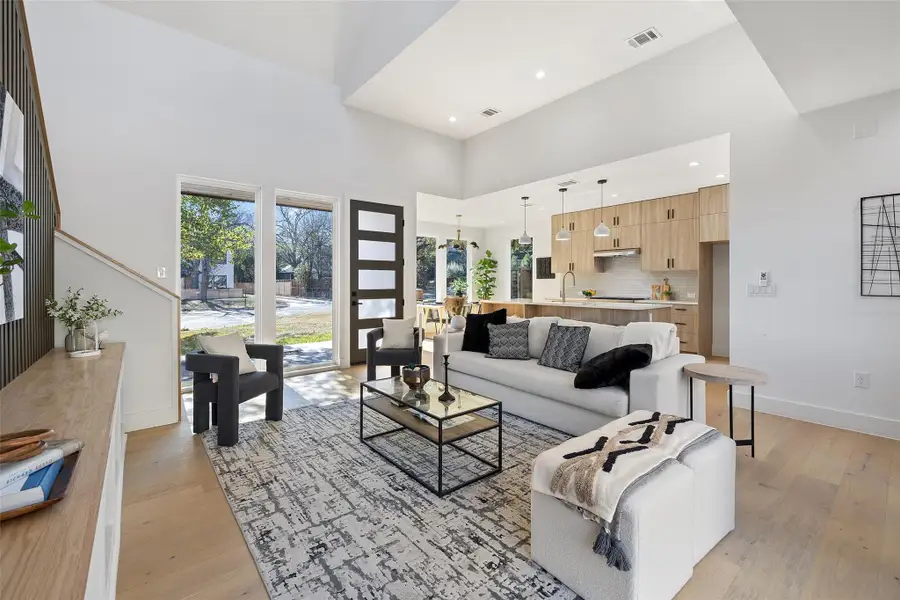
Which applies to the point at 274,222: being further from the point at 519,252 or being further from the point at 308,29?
the point at 519,252

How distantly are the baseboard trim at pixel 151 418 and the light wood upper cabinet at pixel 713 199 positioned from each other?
7131 millimetres

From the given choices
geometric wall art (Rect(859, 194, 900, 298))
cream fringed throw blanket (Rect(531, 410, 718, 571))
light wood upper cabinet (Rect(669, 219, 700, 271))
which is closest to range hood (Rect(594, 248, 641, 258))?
light wood upper cabinet (Rect(669, 219, 700, 271))

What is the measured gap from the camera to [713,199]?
6.16 m

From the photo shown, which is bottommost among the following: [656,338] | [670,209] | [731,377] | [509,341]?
[731,377]

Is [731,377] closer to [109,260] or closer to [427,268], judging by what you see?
[109,260]

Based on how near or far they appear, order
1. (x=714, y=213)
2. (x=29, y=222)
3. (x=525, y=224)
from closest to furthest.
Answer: (x=29, y=222), (x=714, y=213), (x=525, y=224)

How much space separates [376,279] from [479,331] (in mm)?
2293

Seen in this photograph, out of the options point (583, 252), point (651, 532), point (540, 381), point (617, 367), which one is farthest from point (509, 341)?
point (583, 252)

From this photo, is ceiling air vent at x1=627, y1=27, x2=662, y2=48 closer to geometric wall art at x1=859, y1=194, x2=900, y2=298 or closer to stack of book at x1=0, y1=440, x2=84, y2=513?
geometric wall art at x1=859, y1=194, x2=900, y2=298

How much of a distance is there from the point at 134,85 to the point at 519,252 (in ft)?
25.6

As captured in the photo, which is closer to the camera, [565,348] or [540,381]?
[540,381]

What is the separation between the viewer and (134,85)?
4117 millimetres

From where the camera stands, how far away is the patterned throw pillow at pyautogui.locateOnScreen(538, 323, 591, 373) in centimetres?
354

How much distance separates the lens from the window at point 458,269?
34.4ft
